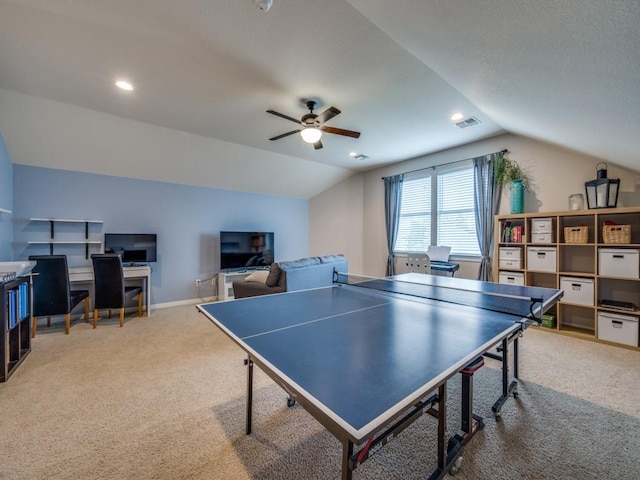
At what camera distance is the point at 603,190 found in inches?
125

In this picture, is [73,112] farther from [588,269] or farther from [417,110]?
[588,269]

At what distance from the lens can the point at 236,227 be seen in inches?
229

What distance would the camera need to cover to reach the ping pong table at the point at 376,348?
2.59ft

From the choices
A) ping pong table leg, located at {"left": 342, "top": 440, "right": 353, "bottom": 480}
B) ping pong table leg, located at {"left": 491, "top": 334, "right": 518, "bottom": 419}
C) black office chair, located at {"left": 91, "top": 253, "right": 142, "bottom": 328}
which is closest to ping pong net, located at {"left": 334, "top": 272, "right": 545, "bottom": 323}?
ping pong table leg, located at {"left": 491, "top": 334, "right": 518, "bottom": 419}

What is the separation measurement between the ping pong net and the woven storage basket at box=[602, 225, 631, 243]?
1654mm

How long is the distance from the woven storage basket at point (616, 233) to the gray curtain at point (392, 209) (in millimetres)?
3177

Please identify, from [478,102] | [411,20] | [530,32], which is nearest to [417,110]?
[478,102]

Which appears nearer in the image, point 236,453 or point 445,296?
point 236,453

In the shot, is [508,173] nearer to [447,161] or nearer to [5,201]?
[447,161]

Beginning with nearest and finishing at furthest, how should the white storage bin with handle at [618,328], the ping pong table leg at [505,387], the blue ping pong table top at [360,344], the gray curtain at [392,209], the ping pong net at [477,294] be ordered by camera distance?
the blue ping pong table top at [360,344]
the ping pong net at [477,294]
the ping pong table leg at [505,387]
the white storage bin with handle at [618,328]
the gray curtain at [392,209]

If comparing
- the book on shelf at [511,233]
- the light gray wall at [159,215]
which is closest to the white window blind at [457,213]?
the book on shelf at [511,233]

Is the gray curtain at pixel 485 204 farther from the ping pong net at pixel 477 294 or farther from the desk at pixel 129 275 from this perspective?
the desk at pixel 129 275

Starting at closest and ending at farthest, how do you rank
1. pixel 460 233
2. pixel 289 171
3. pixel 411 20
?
pixel 411 20 → pixel 460 233 → pixel 289 171

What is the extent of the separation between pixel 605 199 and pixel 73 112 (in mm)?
6682
